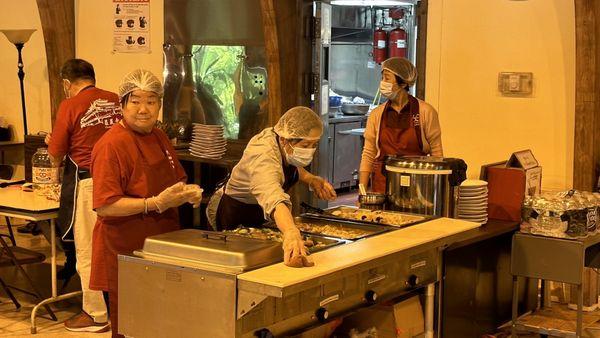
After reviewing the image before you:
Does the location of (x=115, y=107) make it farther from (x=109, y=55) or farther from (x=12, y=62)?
(x=12, y=62)

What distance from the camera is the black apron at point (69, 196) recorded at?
5121mm

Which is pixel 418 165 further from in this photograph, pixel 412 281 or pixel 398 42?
pixel 398 42

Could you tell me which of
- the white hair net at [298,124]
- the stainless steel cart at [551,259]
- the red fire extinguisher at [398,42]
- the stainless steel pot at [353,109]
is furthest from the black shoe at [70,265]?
the red fire extinguisher at [398,42]

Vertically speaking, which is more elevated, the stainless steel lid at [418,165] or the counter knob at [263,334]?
the stainless steel lid at [418,165]

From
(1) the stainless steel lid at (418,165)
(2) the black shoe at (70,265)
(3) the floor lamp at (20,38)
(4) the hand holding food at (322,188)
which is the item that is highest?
(3) the floor lamp at (20,38)

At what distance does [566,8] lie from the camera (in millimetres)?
5695

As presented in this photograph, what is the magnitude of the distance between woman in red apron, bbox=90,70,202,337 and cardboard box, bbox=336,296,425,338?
889 millimetres

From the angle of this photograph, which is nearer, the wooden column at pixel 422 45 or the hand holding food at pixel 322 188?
the hand holding food at pixel 322 188

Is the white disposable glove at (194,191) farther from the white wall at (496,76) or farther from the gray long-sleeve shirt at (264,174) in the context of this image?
the white wall at (496,76)

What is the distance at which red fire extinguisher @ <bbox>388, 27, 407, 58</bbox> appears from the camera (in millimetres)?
9727

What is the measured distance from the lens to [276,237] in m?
3.67

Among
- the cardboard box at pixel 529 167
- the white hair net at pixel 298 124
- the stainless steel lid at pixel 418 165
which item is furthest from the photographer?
the cardboard box at pixel 529 167

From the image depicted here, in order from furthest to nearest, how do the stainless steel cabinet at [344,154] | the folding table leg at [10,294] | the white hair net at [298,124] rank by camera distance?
the stainless steel cabinet at [344,154] → the folding table leg at [10,294] → the white hair net at [298,124]

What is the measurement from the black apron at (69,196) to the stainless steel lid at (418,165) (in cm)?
180
